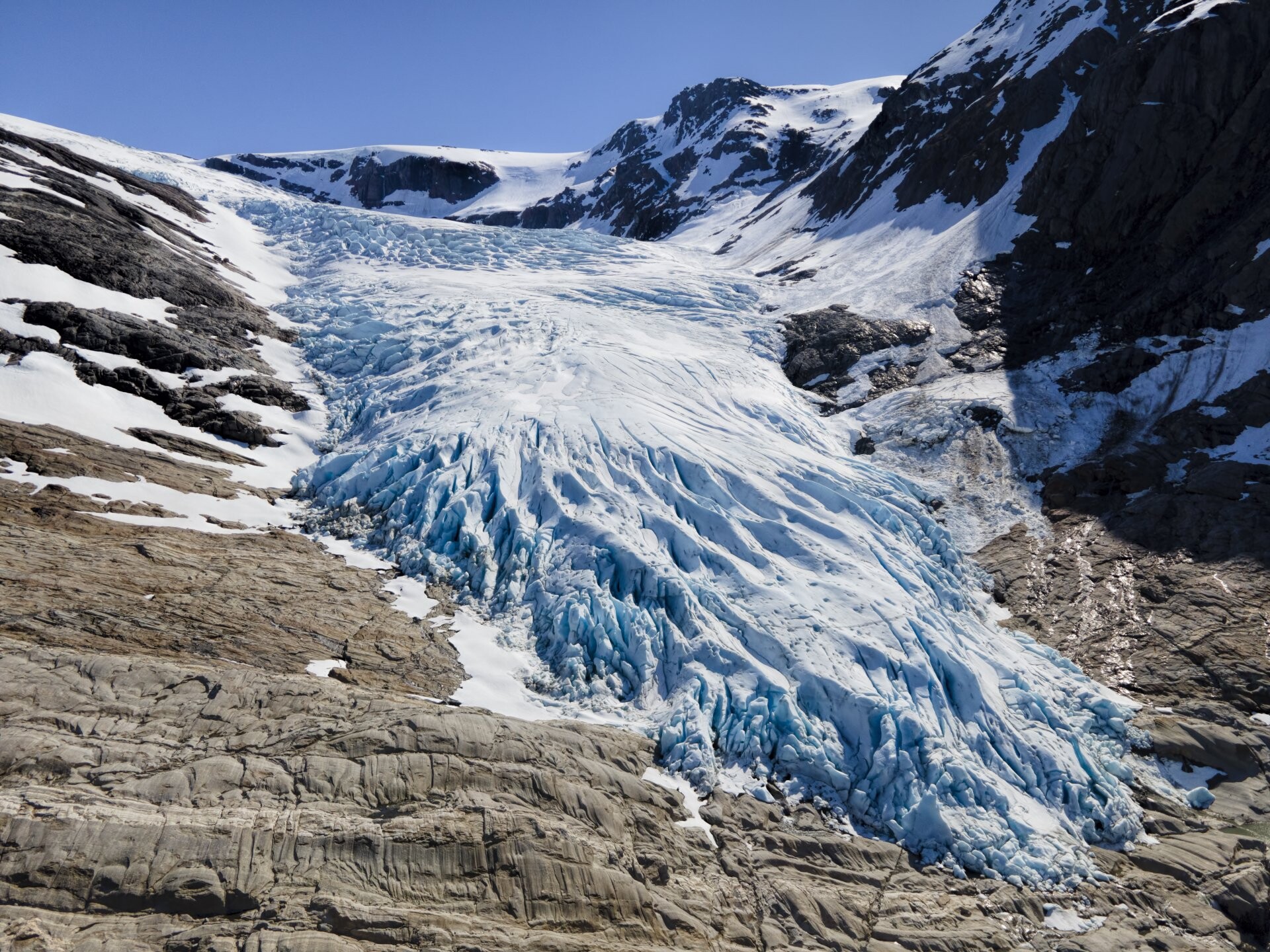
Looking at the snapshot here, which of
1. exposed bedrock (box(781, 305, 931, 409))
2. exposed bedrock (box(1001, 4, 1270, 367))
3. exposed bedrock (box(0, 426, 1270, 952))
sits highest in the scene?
exposed bedrock (box(1001, 4, 1270, 367))

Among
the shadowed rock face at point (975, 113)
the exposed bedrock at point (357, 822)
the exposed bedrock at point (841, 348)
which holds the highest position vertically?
the shadowed rock face at point (975, 113)

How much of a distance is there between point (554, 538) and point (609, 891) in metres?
9.98

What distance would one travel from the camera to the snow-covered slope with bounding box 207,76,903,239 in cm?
9425

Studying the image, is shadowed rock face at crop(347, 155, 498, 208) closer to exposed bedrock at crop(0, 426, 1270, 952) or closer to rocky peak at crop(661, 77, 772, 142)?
rocky peak at crop(661, 77, 772, 142)

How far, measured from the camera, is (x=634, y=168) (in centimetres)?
11325

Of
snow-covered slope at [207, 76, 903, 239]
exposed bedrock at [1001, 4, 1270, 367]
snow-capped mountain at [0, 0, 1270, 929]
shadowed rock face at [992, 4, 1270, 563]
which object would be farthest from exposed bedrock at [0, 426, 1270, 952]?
snow-covered slope at [207, 76, 903, 239]

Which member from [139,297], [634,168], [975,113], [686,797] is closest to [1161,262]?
[975,113]

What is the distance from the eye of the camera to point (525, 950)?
10.3 metres

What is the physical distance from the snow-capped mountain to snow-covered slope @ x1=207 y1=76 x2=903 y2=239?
4488 centimetres

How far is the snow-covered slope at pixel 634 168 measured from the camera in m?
94.2

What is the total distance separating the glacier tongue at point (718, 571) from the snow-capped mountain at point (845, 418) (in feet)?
0.32

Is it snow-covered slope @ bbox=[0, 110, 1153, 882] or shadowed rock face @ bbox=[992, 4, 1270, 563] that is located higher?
shadowed rock face @ bbox=[992, 4, 1270, 563]

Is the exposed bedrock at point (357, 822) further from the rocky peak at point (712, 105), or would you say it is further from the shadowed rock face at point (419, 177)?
the shadowed rock face at point (419, 177)

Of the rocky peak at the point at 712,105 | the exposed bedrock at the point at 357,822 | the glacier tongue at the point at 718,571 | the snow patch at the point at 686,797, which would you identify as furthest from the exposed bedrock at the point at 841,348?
the rocky peak at the point at 712,105
